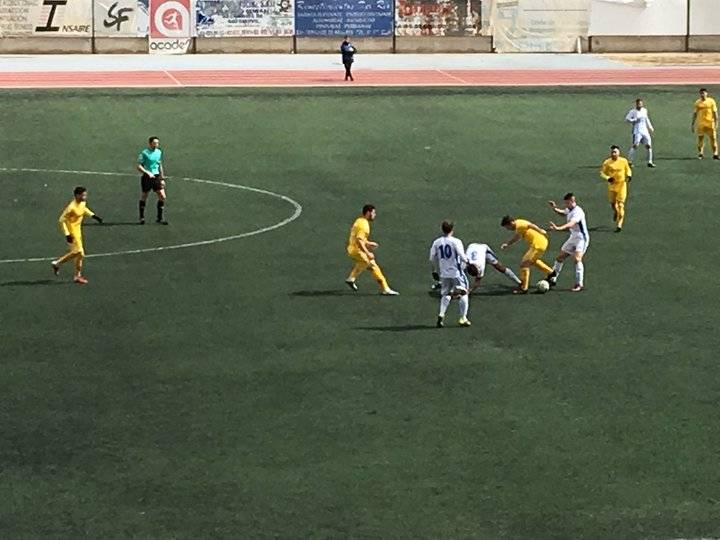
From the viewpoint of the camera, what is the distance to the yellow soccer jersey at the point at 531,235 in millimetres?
33062

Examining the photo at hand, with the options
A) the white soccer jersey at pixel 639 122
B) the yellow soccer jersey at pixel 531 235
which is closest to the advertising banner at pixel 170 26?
the white soccer jersey at pixel 639 122

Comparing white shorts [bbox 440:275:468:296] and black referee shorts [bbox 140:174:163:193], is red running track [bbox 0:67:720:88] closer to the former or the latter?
black referee shorts [bbox 140:174:163:193]

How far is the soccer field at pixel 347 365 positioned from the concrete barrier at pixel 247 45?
3252 cm

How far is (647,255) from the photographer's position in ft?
123

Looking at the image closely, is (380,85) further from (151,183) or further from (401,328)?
(401,328)

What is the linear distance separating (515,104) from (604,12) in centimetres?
2315

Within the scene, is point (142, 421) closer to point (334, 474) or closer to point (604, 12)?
point (334, 474)

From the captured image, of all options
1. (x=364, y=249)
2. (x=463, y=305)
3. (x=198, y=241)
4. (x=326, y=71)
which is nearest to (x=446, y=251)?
(x=463, y=305)

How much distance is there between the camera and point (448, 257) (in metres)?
30.0

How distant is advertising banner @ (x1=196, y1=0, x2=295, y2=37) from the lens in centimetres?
8306

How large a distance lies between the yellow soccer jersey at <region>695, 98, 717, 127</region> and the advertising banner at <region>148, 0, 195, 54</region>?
35.8 m

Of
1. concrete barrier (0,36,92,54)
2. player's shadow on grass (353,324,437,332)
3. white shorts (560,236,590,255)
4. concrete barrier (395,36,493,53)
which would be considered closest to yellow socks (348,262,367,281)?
player's shadow on grass (353,324,437,332)

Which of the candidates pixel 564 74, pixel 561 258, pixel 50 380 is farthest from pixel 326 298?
pixel 564 74

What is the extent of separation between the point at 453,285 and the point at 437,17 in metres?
56.0
